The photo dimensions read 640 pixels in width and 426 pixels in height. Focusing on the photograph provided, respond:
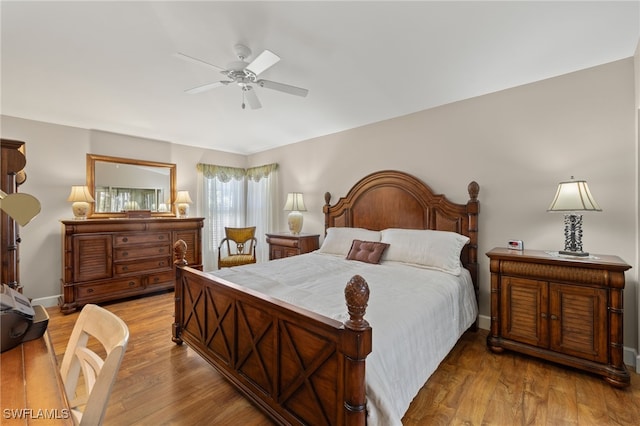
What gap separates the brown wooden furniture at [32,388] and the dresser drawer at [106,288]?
3.28m

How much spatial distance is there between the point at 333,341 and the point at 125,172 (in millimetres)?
4454

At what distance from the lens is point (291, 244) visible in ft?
13.9

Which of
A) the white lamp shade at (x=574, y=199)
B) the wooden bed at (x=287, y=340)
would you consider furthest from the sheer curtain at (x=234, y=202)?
the white lamp shade at (x=574, y=199)

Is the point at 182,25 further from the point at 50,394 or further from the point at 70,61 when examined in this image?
the point at 50,394

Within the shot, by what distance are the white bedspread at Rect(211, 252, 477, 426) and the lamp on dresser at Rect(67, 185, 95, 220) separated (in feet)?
8.50

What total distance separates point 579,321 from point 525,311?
0.33 meters

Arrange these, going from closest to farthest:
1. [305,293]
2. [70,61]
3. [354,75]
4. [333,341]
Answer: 1. [333,341]
2. [305,293]
3. [70,61]
4. [354,75]

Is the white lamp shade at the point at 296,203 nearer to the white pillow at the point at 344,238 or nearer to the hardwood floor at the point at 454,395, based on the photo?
the white pillow at the point at 344,238

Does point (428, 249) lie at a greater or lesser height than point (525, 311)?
greater

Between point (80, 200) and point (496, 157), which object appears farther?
point (80, 200)

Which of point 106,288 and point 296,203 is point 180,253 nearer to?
point 106,288

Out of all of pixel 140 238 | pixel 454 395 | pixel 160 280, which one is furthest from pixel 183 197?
pixel 454 395

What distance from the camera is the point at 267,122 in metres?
4.11

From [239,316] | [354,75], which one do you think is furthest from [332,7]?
[239,316]
